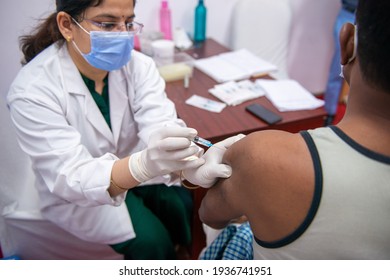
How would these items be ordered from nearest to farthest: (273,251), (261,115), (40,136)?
(273,251) → (40,136) → (261,115)

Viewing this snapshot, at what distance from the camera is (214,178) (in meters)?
0.88

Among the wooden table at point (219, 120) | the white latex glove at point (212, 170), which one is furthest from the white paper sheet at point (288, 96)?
the white latex glove at point (212, 170)

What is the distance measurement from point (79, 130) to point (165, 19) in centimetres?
112

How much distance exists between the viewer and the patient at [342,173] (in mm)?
563

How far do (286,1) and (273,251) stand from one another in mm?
2173

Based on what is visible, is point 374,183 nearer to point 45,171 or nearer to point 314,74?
point 45,171

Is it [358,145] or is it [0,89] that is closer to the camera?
[358,145]

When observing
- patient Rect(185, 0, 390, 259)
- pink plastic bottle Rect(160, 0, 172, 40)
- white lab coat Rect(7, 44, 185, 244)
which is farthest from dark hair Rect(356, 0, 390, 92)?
pink plastic bottle Rect(160, 0, 172, 40)

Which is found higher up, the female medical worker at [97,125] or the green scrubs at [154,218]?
the female medical worker at [97,125]

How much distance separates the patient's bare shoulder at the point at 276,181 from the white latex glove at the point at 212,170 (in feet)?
0.43

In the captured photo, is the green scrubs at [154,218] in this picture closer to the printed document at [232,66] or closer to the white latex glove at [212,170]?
the white latex glove at [212,170]

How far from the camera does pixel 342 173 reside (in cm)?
57

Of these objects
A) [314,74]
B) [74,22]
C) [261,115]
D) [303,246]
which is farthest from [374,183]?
[314,74]

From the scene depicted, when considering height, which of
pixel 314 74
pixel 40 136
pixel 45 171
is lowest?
pixel 314 74
